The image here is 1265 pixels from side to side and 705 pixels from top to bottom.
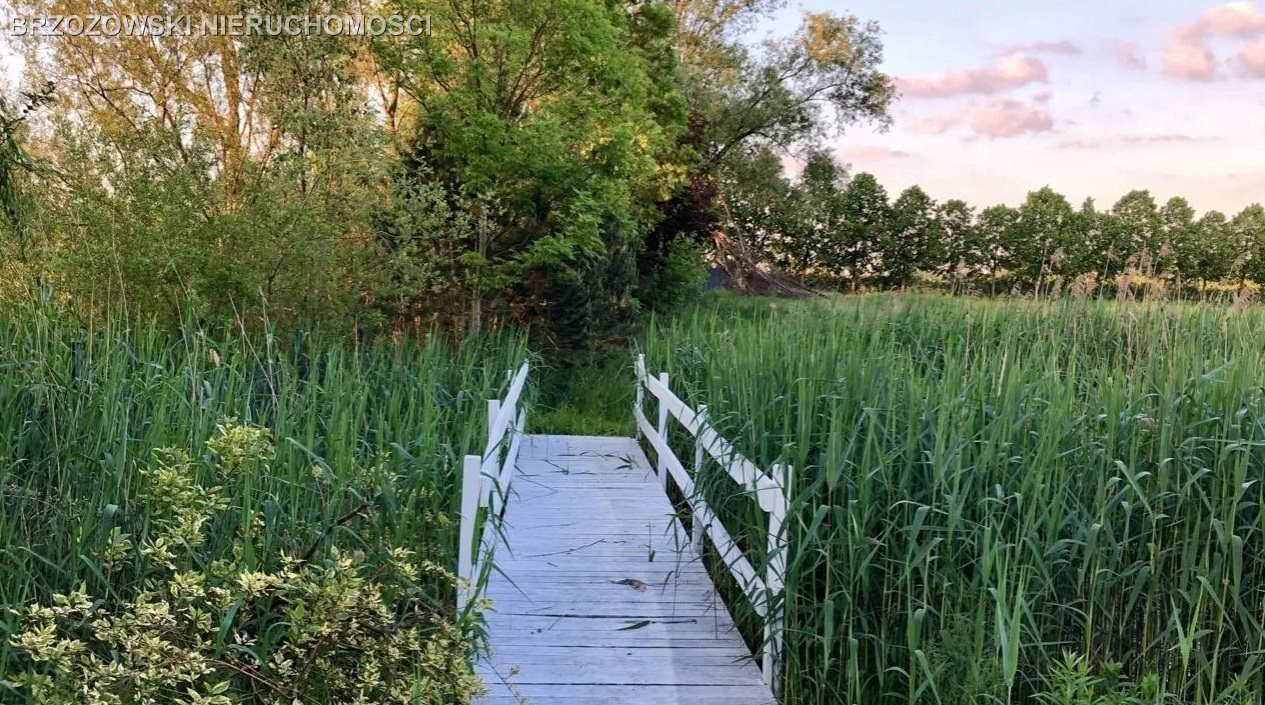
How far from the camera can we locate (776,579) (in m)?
3.07

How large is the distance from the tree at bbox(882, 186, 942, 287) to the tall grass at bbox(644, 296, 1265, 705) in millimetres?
20531

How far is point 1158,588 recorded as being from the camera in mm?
2969

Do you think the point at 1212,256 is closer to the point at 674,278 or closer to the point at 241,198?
the point at 674,278

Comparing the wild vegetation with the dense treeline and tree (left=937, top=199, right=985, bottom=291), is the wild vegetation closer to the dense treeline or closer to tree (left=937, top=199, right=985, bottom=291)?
the dense treeline

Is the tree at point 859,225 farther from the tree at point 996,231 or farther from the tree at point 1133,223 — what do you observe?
the tree at point 1133,223

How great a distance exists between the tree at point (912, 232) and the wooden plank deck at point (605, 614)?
19.5 meters

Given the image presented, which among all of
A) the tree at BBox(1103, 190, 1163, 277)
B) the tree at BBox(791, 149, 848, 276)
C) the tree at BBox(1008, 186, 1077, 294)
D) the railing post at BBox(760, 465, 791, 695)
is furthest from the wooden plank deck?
the tree at BBox(791, 149, 848, 276)

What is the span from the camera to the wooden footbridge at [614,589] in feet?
10.3

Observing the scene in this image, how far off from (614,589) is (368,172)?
187 inches

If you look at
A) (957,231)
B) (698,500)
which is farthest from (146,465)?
(957,231)

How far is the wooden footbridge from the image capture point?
10.3 ft

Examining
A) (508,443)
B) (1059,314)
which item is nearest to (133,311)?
(508,443)

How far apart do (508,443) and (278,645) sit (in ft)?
8.81

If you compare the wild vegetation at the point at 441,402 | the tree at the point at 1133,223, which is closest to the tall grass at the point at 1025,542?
the wild vegetation at the point at 441,402
